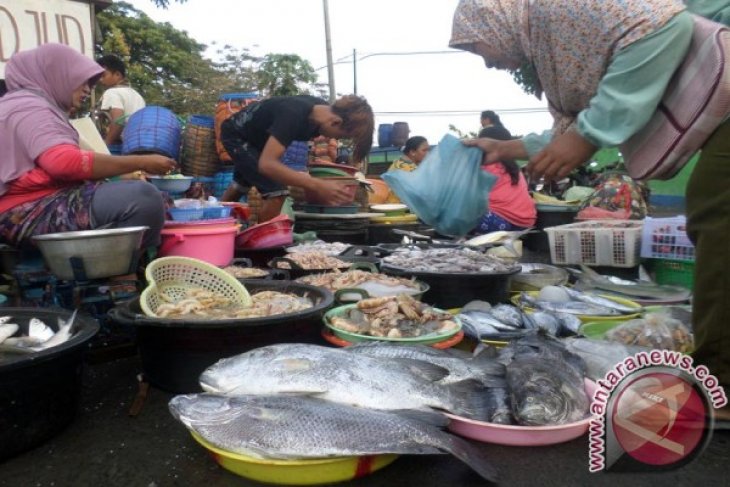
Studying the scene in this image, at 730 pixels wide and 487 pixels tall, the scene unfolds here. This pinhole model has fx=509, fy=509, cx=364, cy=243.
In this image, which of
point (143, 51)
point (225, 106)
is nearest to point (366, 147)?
point (225, 106)

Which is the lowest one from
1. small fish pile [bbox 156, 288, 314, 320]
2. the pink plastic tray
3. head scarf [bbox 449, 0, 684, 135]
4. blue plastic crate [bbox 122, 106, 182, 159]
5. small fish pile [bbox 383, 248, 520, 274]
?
the pink plastic tray

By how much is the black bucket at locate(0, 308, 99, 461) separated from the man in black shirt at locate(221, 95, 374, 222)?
9.70ft

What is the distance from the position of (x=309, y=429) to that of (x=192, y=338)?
0.82 metres

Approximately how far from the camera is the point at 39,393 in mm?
1889

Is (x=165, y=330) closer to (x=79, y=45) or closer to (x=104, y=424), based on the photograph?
(x=104, y=424)

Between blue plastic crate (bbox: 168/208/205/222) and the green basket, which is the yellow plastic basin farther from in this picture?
the green basket

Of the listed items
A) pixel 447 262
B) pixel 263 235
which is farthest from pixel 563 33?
pixel 263 235

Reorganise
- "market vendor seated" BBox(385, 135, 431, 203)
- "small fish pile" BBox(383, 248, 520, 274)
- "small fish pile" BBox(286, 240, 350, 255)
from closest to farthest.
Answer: "small fish pile" BBox(383, 248, 520, 274) < "small fish pile" BBox(286, 240, 350, 255) < "market vendor seated" BBox(385, 135, 431, 203)

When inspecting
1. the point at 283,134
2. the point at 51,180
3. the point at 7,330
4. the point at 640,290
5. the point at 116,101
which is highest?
the point at 116,101

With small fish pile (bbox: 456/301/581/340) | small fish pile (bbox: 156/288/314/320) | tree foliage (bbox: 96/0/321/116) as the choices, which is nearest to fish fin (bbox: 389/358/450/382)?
small fish pile (bbox: 156/288/314/320)

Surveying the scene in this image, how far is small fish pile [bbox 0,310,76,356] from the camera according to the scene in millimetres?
2010

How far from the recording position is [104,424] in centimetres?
217

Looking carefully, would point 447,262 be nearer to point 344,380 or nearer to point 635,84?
point 635,84

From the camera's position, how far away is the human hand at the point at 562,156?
2.39m
